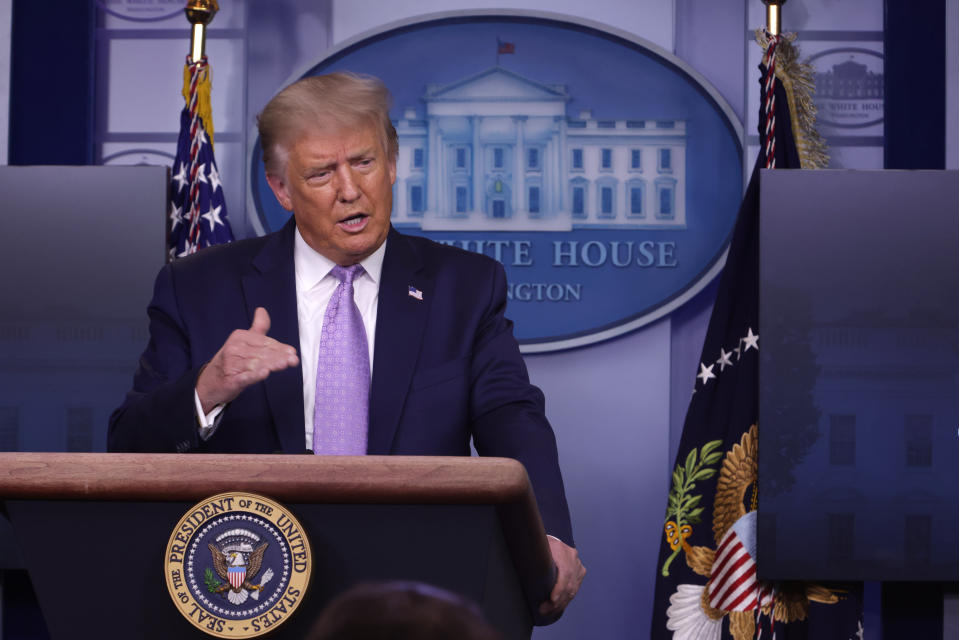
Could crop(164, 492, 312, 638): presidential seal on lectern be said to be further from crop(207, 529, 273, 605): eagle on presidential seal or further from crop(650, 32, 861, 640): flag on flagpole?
crop(650, 32, 861, 640): flag on flagpole

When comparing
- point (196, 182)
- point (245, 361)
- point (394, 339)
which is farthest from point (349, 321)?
point (196, 182)

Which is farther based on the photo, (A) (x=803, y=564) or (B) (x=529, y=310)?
(B) (x=529, y=310)

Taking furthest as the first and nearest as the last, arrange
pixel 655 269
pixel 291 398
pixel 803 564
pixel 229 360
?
1. pixel 655 269
2. pixel 803 564
3. pixel 291 398
4. pixel 229 360

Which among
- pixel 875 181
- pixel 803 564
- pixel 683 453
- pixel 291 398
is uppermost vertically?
pixel 875 181

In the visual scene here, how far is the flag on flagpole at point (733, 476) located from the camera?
261 cm

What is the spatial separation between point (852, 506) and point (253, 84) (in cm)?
210

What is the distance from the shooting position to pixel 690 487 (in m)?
2.71

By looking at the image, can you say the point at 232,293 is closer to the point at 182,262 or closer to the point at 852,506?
the point at 182,262

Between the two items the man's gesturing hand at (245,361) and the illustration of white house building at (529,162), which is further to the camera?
the illustration of white house building at (529,162)

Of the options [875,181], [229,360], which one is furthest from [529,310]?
[229,360]

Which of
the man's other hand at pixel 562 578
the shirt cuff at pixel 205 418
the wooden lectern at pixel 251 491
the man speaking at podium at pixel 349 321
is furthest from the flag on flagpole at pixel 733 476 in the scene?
the wooden lectern at pixel 251 491

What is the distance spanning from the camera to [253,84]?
3193 mm

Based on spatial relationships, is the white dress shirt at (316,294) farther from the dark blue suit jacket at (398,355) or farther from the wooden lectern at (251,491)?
the wooden lectern at (251,491)

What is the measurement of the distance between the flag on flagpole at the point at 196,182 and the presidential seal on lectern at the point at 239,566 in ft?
6.55
